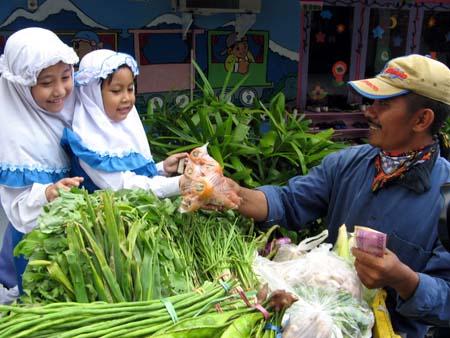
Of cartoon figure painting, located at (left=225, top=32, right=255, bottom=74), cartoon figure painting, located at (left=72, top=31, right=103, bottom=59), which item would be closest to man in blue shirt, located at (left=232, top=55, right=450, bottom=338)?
cartoon figure painting, located at (left=72, top=31, right=103, bottom=59)

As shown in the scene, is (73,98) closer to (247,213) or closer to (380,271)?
(247,213)

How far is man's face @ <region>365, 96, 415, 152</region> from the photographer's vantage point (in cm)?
183

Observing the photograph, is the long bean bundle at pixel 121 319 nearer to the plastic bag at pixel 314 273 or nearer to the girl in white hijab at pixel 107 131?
the plastic bag at pixel 314 273

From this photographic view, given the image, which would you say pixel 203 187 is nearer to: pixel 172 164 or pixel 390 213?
pixel 172 164

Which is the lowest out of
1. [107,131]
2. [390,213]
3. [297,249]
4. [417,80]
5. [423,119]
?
[297,249]

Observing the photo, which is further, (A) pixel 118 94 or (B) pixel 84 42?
(B) pixel 84 42

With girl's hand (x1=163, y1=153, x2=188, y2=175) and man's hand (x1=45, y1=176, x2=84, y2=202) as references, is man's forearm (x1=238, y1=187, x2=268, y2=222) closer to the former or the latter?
girl's hand (x1=163, y1=153, x2=188, y2=175)

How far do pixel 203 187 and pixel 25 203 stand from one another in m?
0.73

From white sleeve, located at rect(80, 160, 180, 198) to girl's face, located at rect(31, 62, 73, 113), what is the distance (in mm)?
262

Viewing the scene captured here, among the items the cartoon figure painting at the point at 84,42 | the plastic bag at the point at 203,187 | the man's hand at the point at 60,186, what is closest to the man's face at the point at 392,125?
the plastic bag at the point at 203,187

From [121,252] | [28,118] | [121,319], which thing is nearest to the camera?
[121,319]

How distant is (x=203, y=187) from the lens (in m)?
1.70

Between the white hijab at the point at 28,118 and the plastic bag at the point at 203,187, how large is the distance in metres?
0.60

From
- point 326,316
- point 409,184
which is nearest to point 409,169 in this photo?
point 409,184
